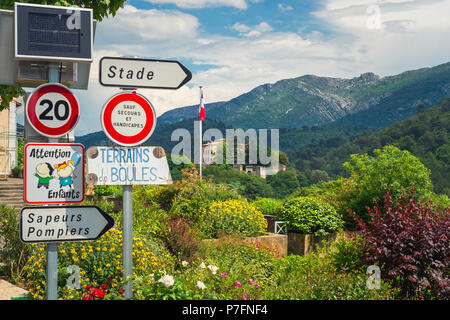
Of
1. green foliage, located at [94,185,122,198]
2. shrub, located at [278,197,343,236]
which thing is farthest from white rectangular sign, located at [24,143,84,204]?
green foliage, located at [94,185,122,198]

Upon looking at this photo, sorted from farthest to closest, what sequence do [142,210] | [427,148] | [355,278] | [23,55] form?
1. [427,148]
2. [142,210]
3. [355,278]
4. [23,55]

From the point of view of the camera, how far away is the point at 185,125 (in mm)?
118688

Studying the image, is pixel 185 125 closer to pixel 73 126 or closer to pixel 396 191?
pixel 396 191

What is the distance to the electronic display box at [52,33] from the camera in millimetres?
3422

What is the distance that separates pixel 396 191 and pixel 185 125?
352 feet

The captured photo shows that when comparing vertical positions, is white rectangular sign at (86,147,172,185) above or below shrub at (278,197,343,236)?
above

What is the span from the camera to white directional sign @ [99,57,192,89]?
383cm

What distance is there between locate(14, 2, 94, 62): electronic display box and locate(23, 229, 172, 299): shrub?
2.90 meters

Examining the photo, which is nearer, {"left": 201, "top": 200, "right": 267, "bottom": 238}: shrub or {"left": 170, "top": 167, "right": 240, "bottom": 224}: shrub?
{"left": 201, "top": 200, "right": 267, "bottom": 238}: shrub

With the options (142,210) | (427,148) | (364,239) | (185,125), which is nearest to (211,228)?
(142,210)

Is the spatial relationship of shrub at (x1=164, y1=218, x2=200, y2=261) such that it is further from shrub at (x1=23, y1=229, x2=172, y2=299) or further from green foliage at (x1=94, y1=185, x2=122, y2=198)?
green foliage at (x1=94, y1=185, x2=122, y2=198)

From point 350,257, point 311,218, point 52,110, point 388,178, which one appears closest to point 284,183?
point 388,178

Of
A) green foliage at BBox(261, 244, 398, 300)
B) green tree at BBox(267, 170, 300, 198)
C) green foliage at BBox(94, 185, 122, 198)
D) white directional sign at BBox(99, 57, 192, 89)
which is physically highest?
white directional sign at BBox(99, 57, 192, 89)

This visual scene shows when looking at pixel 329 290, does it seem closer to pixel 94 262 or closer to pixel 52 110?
pixel 94 262
